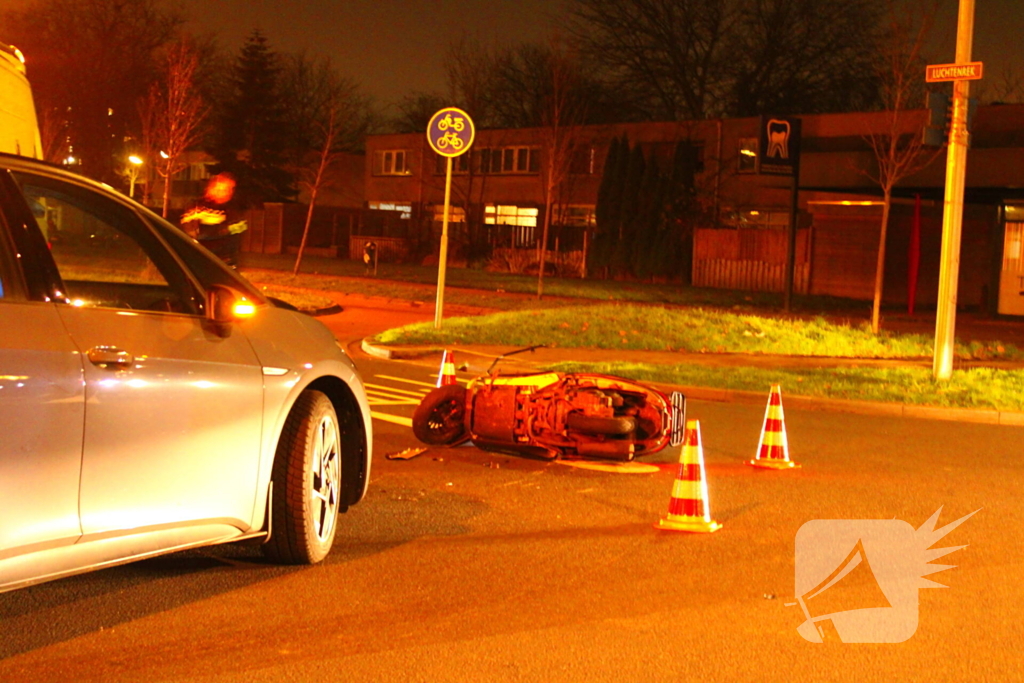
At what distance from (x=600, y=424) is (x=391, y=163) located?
2133 inches

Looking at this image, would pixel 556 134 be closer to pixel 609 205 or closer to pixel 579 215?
pixel 609 205

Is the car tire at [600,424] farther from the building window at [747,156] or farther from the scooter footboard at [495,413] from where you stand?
the building window at [747,156]

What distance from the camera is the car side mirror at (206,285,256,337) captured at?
5399 millimetres

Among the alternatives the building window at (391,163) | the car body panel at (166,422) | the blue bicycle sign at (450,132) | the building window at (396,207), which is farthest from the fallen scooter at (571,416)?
the building window at (391,163)

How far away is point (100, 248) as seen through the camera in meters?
6.54

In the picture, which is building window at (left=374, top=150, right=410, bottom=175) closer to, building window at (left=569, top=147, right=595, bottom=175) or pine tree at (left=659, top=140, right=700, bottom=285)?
building window at (left=569, top=147, right=595, bottom=175)

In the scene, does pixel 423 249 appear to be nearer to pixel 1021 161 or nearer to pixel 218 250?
pixel 1021 161

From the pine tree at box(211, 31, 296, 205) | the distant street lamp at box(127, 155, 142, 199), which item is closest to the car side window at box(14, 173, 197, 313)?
the distant street lamp at box(127, 155, 142, 199)

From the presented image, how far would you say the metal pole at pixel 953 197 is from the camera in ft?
49.0

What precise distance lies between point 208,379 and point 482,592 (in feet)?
5.55

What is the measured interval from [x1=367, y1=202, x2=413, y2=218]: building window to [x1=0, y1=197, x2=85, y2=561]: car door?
54648mm

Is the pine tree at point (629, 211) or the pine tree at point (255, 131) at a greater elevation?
the pine tree at point (255, 131)

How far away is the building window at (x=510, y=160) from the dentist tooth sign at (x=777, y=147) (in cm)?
2739

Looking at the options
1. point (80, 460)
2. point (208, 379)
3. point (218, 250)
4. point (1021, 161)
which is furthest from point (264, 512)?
point (1021, 161)
